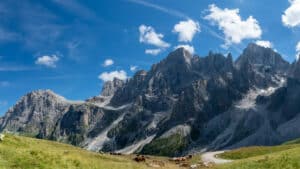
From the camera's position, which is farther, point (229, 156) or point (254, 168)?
point (229, 156)

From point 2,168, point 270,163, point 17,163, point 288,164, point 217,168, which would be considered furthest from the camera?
point 217,168

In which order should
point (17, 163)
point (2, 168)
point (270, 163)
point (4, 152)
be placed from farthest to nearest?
point (270, 163) < point (4, 152) < point (17, 163) < point (2, 168)

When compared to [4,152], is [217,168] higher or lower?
lower

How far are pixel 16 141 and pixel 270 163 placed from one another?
102 feet

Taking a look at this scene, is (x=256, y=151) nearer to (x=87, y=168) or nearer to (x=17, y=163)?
(x=87, y=168)

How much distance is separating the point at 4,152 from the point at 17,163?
3.58 metres

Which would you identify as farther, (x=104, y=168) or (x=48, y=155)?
(x=104, y=168)

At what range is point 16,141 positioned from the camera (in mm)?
45781

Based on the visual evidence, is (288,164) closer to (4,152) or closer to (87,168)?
(87,168)

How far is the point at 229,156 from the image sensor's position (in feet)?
322

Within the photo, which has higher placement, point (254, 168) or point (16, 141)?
point (16, 141)

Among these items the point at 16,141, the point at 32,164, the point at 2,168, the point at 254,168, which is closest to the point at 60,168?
the point at 32,164

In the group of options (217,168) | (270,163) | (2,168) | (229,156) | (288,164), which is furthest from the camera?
(229,156)

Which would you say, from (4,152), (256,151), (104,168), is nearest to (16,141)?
(4,152)
